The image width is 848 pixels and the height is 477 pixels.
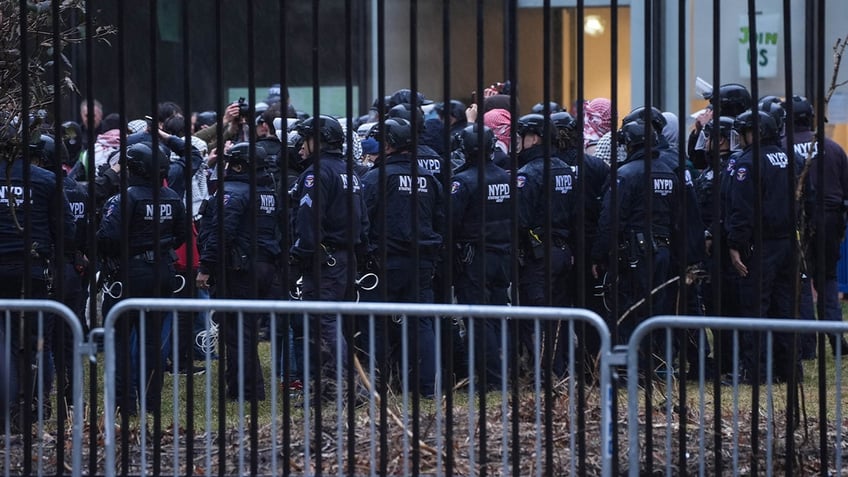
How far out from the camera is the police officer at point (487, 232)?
8.73 meters

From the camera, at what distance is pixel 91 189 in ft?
19.0

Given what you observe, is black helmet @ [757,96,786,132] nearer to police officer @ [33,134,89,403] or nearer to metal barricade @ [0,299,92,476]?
police officer @ [33,134,89,403]

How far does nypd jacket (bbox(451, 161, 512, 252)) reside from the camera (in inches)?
343

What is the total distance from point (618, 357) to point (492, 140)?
4.18 metres

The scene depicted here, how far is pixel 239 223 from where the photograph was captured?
865 centimetres

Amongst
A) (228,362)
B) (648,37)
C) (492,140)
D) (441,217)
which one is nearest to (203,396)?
(228,362)

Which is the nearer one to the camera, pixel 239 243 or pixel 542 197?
pixel 239 243

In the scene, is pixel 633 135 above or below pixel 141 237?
above

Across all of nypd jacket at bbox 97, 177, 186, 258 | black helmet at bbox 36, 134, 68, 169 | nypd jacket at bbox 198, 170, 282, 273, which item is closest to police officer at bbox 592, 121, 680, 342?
nypd jacket at bbox 198, 170, 282, 273

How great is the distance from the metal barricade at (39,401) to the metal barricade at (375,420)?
15cm

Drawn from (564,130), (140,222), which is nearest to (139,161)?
(140,222)

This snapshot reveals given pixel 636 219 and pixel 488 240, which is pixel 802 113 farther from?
pixel 488 240

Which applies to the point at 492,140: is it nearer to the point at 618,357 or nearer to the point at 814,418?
the point at 814,418

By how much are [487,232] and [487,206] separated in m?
0.22
